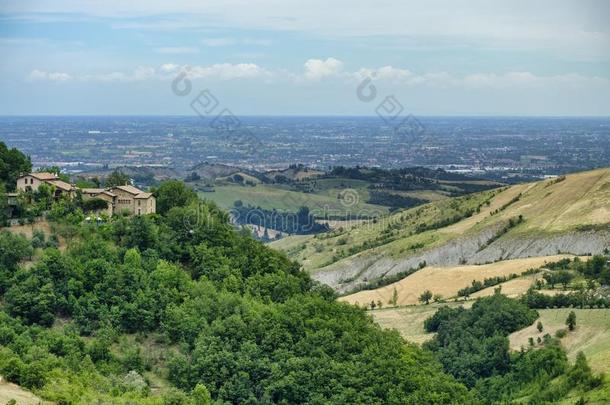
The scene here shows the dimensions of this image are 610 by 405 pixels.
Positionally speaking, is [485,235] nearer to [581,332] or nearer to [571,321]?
[571,321]

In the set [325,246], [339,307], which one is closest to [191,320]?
[339,307]

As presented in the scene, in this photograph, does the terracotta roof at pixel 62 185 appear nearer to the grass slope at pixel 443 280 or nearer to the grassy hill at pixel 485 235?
the grass slope at pixel 443 280

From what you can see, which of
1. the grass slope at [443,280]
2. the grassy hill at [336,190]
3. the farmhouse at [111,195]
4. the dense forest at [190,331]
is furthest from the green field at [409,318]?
the grassy hill at [336,190]

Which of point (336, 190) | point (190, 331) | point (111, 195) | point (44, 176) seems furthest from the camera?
point (336, 190)

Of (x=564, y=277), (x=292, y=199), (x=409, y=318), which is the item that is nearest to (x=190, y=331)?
(x=409, y=318)

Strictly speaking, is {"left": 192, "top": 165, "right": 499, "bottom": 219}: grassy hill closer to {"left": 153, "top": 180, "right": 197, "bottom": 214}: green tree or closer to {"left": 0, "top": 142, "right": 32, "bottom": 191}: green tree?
{"left": 0, "top": 142, "right": 32, "bottom": 191}: green tree

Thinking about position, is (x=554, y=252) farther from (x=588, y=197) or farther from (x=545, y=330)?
(x=545, y=330)
